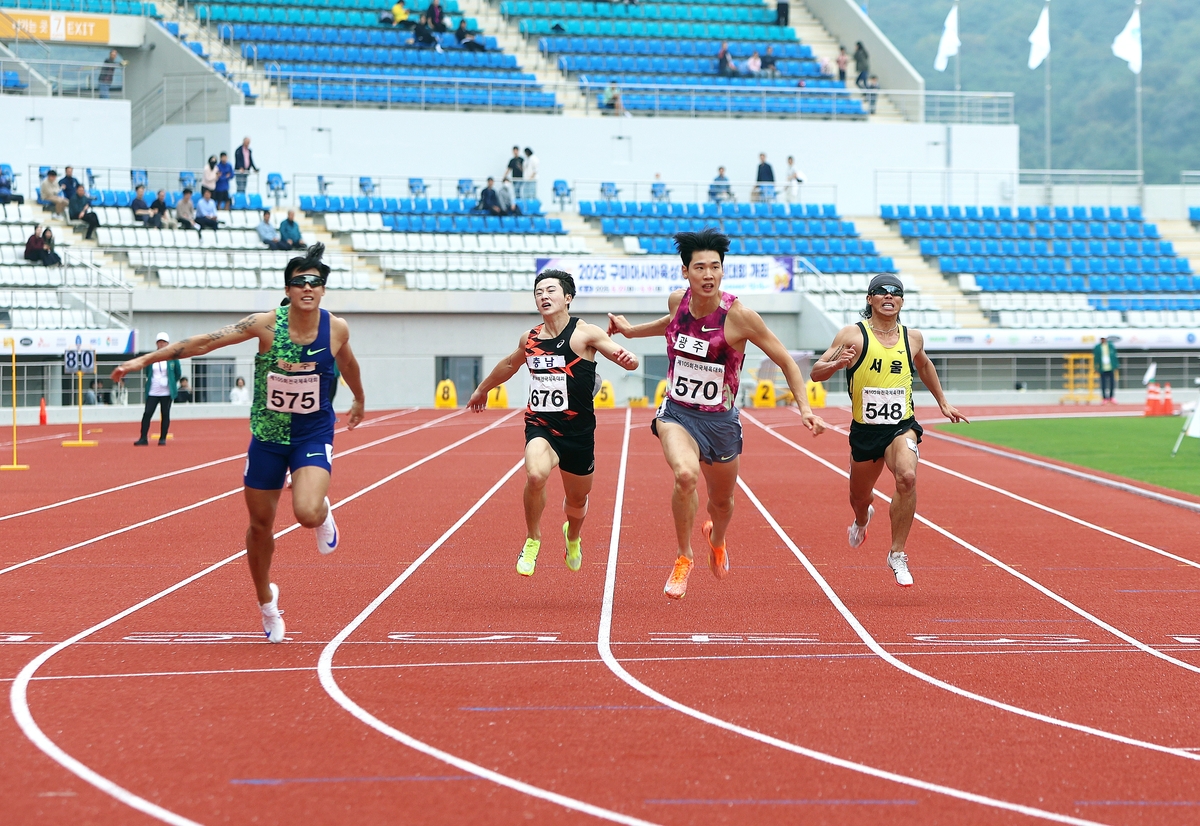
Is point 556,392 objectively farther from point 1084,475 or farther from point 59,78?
point 59,78

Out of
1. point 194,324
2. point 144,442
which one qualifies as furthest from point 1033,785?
point 194,324

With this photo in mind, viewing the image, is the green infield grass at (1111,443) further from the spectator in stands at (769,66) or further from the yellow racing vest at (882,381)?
the spectator in stands at (769,66)

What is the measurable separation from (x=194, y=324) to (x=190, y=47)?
1286cm

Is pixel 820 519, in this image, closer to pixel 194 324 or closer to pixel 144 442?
pixel 144 442

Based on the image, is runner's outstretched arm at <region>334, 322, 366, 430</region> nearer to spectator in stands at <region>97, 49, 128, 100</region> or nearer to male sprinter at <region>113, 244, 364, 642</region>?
male sprinter at <region>113, 244, 364, 642</region>

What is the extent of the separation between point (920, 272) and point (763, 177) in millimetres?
5184

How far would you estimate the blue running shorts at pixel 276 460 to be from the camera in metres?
7.05

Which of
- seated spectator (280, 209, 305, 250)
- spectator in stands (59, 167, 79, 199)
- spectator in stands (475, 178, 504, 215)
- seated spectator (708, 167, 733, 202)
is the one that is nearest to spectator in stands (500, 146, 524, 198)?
spectator in stands (475, 178, 504, 215)

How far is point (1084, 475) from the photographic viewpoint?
1641cm

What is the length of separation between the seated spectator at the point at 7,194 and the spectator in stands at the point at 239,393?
739 cm

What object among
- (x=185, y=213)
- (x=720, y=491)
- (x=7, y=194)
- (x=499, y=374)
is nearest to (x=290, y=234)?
(x=185, y=213)

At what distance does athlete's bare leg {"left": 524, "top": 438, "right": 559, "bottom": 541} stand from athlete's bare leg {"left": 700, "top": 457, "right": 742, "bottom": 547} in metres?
0.91

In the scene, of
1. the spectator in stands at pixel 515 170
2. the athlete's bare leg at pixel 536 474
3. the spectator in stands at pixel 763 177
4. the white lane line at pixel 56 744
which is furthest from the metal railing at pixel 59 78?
the athlete's bare leg at pixel 536 474

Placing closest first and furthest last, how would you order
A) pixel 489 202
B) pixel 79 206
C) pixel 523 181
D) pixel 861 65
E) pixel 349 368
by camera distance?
pixel 349 368 < pixel 79 206 < pixel 489 202 < pixel 523 181 < pixel 861 65
